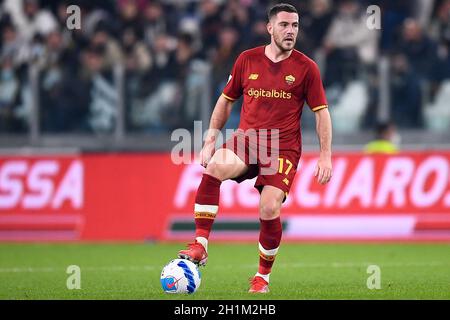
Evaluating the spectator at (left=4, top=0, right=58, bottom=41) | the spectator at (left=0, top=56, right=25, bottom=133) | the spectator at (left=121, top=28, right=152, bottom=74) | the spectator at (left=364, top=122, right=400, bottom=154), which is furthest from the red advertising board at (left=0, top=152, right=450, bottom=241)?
the spectator at (left=4, top=0, right=58, bottom=41)

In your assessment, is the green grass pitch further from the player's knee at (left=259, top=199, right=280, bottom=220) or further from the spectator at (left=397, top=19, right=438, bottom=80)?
the spectator at (left=397, top=19, right=438, bottom=80)

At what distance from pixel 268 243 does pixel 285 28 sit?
183cm

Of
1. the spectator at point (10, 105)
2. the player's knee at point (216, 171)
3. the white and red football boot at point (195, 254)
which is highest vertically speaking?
the player's knee at point (216, 171)

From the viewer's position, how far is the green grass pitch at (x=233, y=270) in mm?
9562

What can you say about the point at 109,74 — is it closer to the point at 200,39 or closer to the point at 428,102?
the point at 200,39

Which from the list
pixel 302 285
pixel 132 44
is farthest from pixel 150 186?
pixel 302 285

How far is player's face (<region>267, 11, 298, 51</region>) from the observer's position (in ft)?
31.7

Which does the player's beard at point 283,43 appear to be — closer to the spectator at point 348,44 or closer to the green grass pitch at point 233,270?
the green grass pitch at point 233,270

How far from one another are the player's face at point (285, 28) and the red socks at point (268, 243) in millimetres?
1492

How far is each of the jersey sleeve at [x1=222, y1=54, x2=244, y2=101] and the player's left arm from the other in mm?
738

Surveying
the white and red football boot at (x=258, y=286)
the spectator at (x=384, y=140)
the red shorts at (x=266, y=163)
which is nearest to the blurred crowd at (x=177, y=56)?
the spectator at (x=384, y=140)

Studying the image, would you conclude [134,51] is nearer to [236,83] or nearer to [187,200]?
[187,200]

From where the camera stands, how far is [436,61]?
1744cm

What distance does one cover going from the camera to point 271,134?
9.81m
